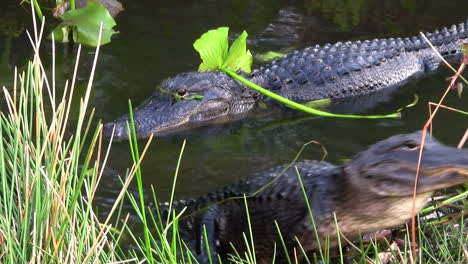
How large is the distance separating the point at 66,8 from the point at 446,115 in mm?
3046

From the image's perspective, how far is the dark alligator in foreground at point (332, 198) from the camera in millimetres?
2762

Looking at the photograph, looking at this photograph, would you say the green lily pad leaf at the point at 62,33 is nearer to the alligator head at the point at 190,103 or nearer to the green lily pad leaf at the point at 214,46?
the alligator head at the point at 190,103

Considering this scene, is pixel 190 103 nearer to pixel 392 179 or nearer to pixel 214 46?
pixel 214 46

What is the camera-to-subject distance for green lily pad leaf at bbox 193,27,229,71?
204 inches

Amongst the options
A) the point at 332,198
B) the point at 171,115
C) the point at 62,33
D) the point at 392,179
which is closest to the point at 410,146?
the point at 392,179

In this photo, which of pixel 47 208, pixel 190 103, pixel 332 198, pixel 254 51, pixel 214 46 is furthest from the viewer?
pixel 254 51

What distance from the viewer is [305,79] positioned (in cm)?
684

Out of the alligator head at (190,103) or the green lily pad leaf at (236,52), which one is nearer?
the green lily pad leaf at (236,52)

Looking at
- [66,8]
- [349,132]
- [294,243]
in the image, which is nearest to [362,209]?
[294,243]

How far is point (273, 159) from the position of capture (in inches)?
207

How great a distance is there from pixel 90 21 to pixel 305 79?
1812 mm

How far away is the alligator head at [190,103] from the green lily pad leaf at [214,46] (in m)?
0.72

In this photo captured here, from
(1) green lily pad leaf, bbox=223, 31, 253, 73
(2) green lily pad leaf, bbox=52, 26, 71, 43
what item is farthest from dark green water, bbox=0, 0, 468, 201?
(1) green lily pad leaf, bbox=223, 31, 253, 73

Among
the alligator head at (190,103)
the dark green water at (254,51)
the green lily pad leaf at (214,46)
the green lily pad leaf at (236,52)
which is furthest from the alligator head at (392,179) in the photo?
the alligator head at (190,103)
